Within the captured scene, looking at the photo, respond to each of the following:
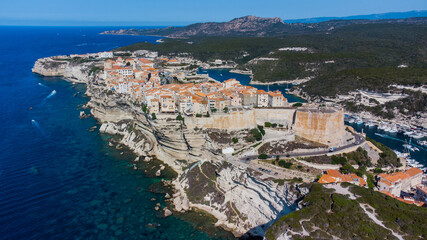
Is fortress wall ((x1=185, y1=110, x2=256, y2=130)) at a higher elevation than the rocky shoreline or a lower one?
higher

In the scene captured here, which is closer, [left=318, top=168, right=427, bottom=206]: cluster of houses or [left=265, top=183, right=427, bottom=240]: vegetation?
[left=265, top=183, right=427, bottom=240]: vegetation

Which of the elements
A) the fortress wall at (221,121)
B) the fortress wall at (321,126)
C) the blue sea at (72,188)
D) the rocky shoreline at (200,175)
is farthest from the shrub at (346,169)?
the blue sea at (72,188)

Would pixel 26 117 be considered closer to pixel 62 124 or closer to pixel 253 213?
pixel 62 124

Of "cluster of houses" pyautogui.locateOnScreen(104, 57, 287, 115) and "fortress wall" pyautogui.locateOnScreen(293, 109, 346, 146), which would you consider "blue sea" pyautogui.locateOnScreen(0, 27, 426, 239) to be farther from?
"fortress wall" pyautogui.locateOnScreen(293, 109, 346, 146)

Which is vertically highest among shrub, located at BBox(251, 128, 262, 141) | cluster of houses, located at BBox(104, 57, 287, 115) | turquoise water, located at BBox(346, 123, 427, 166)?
cluster of houses, located at BBox(104, 57, 287, 115)

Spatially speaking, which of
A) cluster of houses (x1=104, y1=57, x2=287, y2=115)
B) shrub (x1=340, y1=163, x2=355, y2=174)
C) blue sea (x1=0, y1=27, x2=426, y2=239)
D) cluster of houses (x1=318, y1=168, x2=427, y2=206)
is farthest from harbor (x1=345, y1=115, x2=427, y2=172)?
cluster of houses (x1=104, y1=57, x2=287, y2=115)

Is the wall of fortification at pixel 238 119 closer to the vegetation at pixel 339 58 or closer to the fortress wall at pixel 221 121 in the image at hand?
the fortress wall at pixel 221 121
